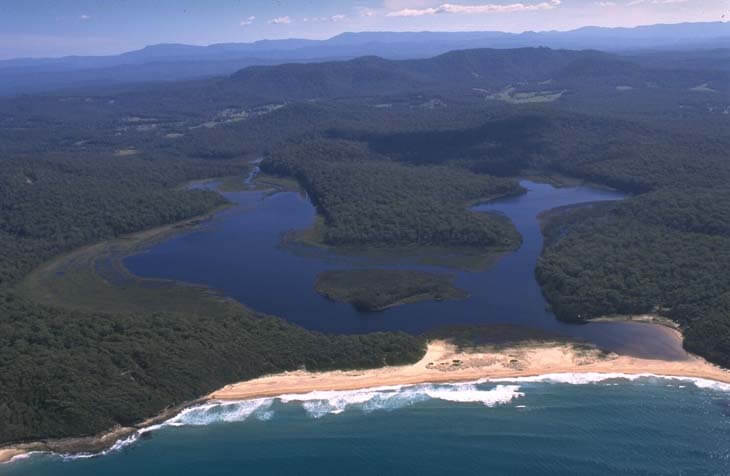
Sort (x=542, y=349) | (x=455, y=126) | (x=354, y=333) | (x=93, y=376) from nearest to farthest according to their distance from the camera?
(x=93, y=376), (x=542, y=349), (x=354, y=333), (x=455, y=126)

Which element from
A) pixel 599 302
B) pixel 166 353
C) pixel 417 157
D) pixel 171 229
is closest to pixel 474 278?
pixel 599 302

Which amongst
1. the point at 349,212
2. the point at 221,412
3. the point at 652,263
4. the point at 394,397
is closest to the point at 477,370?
the point at 394,397

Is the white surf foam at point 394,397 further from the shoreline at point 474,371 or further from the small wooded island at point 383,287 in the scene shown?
the small wooded island at point 383,287

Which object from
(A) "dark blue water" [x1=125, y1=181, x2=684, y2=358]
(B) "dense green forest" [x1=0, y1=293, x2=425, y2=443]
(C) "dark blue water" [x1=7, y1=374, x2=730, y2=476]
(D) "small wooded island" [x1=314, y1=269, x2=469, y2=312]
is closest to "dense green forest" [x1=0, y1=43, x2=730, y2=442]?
(B) "dense green forest" [x1=0, y1=293, x2=425, y2=443]

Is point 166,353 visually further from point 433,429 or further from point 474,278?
point 474,278

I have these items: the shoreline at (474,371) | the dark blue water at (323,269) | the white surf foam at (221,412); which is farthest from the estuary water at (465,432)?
the dark blue water at (323,269)
